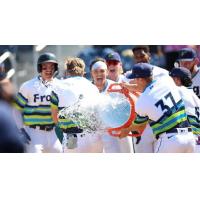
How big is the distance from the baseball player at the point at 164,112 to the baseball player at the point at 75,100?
53cm

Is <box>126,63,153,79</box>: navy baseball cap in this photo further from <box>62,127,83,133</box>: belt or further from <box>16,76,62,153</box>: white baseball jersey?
<box>16,76,62,153</box>: white baseball jersey

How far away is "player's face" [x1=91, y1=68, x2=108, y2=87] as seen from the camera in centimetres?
837

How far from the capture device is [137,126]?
8.20 m

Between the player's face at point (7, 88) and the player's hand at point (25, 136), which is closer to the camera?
the player's face at point (7, 88)

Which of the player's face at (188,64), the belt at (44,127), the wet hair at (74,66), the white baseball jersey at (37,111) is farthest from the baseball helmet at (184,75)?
the belt at (44,127)

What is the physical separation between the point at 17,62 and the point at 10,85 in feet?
2.42

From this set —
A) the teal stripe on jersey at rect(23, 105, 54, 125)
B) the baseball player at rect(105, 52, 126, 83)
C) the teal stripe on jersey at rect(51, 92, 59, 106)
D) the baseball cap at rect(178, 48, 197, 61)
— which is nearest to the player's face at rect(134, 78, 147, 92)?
the baseball player at rect(105, 52, 126, 83)

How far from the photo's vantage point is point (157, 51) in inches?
343

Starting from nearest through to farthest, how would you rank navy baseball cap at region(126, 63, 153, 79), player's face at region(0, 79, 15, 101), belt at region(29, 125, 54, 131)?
player's face at region(0, 79, 15, 101) < navy baseball cap at region(126, 63, 153, 79) < belt at region(29, 125, 54, 131)

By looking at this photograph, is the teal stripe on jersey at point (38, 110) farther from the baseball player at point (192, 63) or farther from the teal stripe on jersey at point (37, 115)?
the baseball player at point (192, 63)

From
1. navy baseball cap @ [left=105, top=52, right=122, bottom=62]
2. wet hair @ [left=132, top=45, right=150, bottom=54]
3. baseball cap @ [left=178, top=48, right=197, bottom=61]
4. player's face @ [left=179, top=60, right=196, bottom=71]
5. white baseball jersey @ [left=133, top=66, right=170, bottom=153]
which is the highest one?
wet hair @ [left=132, top=45, right=150, bottom=54]

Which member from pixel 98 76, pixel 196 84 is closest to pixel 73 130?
pixel 98 76

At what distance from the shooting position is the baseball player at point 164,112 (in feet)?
25.8

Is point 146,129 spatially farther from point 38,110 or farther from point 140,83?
point 38,110
